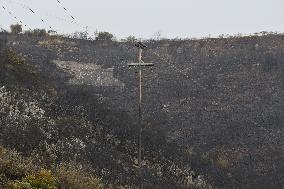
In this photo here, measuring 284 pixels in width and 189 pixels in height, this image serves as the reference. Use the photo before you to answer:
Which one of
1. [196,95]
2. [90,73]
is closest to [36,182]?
[90,73]

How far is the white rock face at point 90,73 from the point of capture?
133 feet

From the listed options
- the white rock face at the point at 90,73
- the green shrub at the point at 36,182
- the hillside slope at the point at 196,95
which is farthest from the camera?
the white rock face at the point at 90,73

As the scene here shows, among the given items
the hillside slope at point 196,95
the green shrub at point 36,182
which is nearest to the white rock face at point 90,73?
the hillside slope at point 196,95

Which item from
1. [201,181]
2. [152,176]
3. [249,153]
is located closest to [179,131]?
[249,153]

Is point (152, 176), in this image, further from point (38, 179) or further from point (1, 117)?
point (38, 179)

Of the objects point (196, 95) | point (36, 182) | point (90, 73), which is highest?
point (36, 182)

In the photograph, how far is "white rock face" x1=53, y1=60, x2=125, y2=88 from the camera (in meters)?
40.7

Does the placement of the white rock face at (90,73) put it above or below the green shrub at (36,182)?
below

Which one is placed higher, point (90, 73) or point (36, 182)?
point (36, 182)

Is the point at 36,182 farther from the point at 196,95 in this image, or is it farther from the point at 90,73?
the point at 196,95

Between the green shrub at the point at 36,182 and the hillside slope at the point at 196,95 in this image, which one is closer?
the green shrub at the point at 36,182

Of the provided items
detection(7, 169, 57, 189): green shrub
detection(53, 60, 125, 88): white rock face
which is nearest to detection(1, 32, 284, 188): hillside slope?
detection(53, 60, 125, 88): white rock face

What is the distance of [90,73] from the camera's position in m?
42.9

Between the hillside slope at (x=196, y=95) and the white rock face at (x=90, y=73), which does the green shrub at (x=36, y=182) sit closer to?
the hillside slope at (x=196, y=95)
